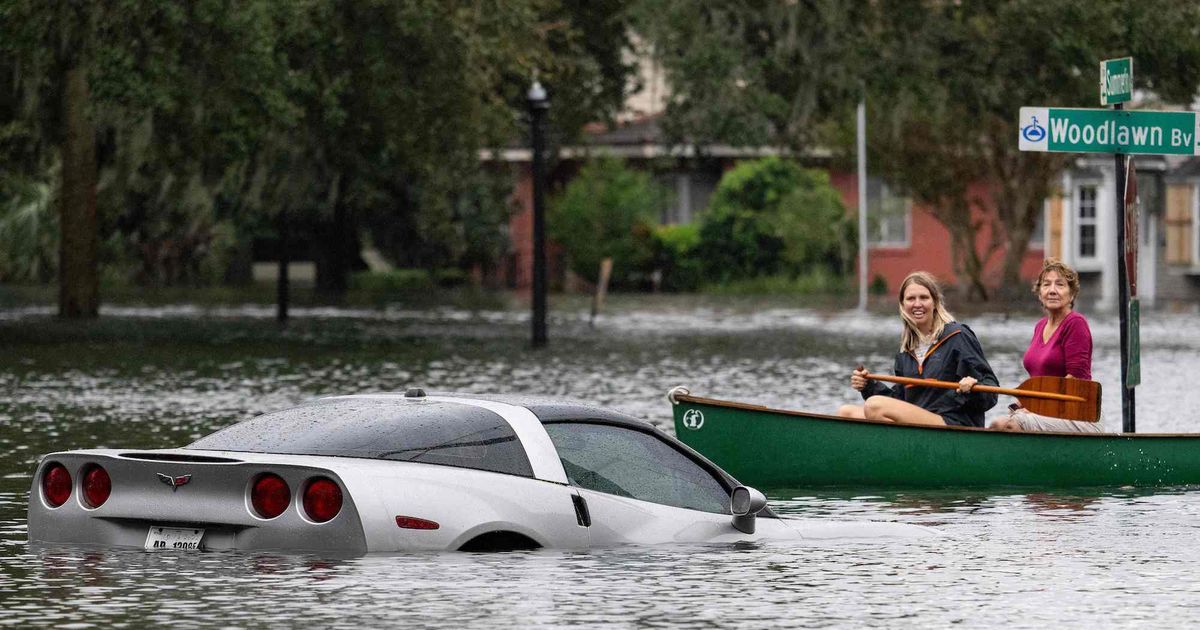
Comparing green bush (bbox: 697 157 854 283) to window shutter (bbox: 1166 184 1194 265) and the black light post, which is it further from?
the black light post

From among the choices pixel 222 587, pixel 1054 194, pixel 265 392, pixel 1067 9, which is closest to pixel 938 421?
pixel 222 587

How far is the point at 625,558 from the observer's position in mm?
11422

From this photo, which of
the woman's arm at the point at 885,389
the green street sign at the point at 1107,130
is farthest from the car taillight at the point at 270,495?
the green street sign at the point at 1107,130

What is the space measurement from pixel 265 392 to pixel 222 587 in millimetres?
15770

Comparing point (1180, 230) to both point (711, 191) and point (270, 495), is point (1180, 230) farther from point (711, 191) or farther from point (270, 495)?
point (270, 495)

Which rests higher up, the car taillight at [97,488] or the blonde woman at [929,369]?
the blonde woman at [929,369]

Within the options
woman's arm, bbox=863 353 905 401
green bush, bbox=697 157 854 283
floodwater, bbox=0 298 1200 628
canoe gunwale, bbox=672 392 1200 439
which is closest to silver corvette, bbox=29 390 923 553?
floodwater, bbox=0 298 1200 628

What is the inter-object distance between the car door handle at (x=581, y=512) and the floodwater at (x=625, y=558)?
17 centimetres

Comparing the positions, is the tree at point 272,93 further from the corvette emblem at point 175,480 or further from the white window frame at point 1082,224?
the corvette emblem at point 175,480

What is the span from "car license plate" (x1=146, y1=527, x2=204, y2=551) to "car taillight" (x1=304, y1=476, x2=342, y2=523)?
2.02 feet

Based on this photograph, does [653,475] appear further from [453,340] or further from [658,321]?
[658,321]

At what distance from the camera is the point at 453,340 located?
38.9 meters

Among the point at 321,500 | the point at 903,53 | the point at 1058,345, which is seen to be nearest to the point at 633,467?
the point at 321,500

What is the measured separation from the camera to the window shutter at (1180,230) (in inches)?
2650
